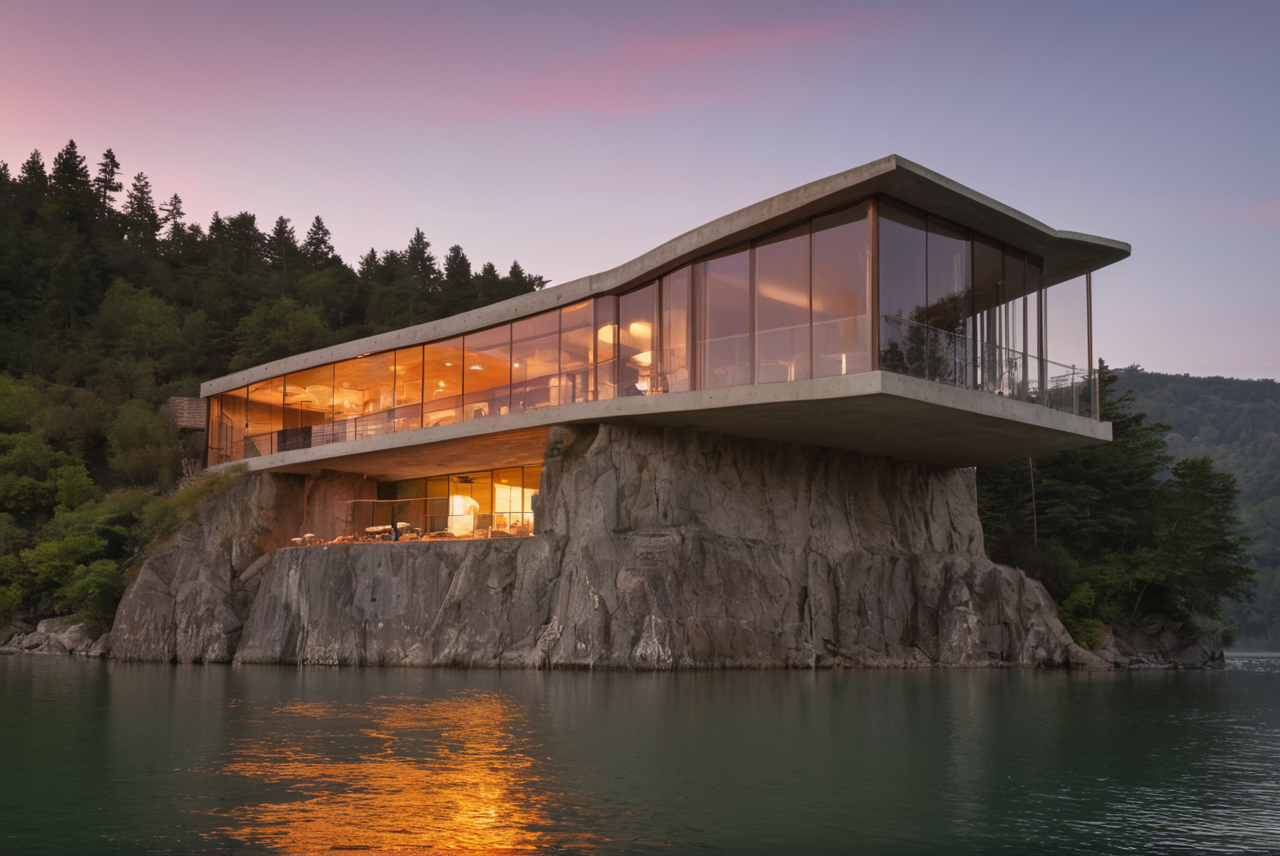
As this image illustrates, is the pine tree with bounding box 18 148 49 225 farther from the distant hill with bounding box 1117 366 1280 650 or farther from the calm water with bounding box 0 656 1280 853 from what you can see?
the distant hill with bounding box 1117 366 1280 650

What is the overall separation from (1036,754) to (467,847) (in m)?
6.61

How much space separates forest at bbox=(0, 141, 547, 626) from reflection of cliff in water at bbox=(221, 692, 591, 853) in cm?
2591

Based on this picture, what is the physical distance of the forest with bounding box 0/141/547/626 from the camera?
38.2m

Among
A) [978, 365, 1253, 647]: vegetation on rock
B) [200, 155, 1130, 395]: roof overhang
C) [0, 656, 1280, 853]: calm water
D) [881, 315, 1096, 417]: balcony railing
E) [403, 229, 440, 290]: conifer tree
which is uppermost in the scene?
[403, 229, 440, 290]: conifer tree

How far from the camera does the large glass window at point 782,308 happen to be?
907 inches

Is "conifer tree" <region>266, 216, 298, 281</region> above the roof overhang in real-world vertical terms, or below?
above

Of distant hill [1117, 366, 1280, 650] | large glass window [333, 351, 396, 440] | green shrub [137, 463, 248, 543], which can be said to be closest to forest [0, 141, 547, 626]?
green shrub [137, 463, 248, 543]

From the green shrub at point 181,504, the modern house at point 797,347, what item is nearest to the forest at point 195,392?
the green shrub at point 181,504

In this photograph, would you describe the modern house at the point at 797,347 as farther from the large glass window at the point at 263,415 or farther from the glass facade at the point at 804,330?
the large glass window at the point at 263,415

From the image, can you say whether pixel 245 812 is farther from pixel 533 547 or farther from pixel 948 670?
pixel 948 670

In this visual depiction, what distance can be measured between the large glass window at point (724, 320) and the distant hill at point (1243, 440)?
248ft

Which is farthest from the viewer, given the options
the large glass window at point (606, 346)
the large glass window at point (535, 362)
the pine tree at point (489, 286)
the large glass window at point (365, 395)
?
the pine tree at point (489, 286)

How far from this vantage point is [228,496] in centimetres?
3562

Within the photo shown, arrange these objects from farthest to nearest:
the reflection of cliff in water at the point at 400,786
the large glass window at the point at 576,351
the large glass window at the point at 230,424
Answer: the large glass window at the point at 230,424, the large glass window at the point at 576,351, the reflection of cliff in water at the point at 400,786
